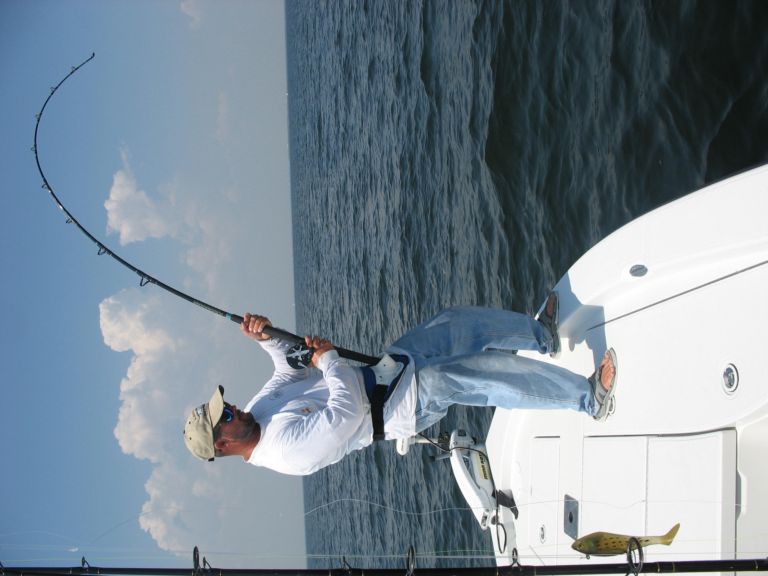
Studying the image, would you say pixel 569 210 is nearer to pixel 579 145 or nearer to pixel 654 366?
pixel 579 145

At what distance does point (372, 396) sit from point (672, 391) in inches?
62.5

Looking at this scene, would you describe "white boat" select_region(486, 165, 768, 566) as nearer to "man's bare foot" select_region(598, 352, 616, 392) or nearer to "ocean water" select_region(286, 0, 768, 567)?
"man's bare foot" select_region(598, 352, 616, 392)

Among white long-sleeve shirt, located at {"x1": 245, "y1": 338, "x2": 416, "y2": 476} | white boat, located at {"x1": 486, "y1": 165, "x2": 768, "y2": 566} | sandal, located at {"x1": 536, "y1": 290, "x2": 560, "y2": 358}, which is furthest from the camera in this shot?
sandal, located at {"x1": 536, "y1": 290, "x2": 560, "y2": 358}

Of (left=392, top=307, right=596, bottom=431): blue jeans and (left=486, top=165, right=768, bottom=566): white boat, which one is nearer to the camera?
(left=486, top=165, right=768, bottom=566): white boat

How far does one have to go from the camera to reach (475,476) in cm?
490

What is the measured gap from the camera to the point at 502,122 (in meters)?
8.20

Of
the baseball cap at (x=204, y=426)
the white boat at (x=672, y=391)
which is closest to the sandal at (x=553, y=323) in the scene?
the white boat at (x=672, y=391)

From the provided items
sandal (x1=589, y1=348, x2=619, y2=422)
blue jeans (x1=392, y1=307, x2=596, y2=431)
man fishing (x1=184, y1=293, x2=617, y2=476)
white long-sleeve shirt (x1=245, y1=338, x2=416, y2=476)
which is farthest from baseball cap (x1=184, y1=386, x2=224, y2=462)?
sandal (x1=589, y1=348, x2=619, y2=422)

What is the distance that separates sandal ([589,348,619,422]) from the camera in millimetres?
3723

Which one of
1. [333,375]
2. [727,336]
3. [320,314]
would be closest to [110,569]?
[333,375]

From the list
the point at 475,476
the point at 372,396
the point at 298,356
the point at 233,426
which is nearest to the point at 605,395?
the point at 372,396

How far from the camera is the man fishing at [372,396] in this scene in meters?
3.47

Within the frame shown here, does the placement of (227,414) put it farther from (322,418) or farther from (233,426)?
(322,418)

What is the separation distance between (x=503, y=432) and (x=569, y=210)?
103 inches
